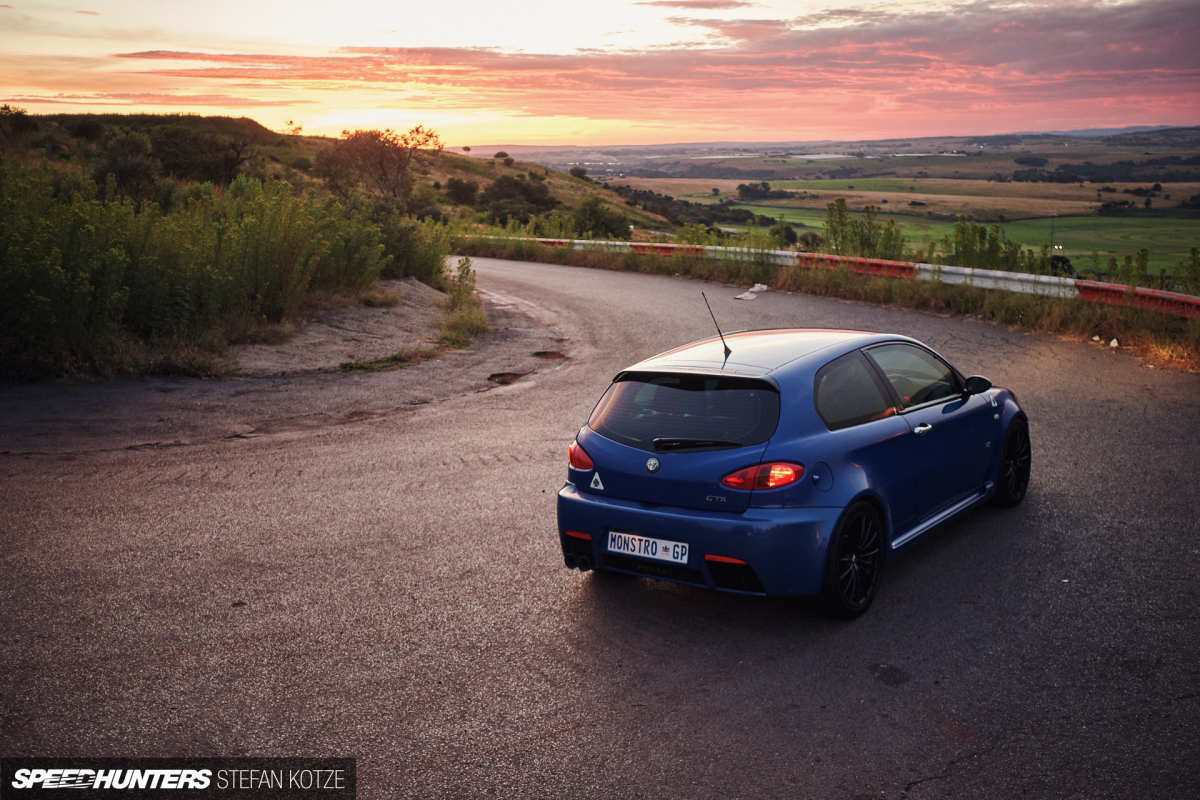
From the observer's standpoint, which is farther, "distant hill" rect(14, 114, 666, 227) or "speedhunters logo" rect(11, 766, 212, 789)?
"distant hill" rect(14, 114, 666, 227)

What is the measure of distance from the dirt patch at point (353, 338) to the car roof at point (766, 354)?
8325mm

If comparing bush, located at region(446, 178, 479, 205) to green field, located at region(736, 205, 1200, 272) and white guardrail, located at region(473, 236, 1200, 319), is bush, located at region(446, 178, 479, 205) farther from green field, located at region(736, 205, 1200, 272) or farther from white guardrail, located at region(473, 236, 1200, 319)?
white guardrail, located at region(473, 236, 1200, 319)

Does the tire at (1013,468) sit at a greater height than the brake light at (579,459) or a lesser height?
lesser

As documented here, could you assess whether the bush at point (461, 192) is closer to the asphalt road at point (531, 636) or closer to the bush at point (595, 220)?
the bush at point (595, 220)

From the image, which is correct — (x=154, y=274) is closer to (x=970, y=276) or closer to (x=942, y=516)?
(x=942, y=516)

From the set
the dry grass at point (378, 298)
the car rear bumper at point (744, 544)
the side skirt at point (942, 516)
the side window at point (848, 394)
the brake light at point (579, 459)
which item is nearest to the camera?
the car rear bumper at point (744, 544)

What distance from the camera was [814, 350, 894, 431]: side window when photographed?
5.98 meters

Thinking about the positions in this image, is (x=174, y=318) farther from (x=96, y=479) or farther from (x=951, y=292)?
(x=951, y=292)

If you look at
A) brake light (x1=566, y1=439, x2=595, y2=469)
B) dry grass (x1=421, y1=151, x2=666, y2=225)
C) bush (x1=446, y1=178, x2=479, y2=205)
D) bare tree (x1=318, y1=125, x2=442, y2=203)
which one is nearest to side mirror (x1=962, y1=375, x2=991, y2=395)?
brake light (x1=566, y1=439, x2=595, y2=469)

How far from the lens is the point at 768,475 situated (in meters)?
5.54

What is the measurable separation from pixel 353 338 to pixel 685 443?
10787mm

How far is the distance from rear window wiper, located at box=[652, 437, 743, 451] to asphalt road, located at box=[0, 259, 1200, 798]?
0.98 m

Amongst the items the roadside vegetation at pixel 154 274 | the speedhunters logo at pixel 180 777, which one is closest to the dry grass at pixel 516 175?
the roadside vegetation at pixel 154 274

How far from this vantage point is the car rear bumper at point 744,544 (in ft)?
18.0
